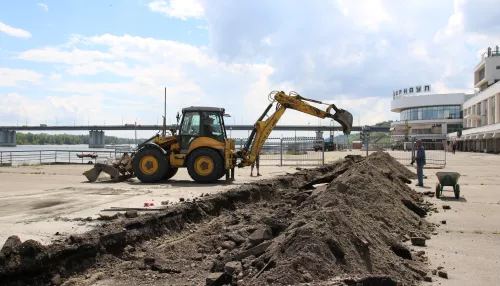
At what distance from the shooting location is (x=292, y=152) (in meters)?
29.3

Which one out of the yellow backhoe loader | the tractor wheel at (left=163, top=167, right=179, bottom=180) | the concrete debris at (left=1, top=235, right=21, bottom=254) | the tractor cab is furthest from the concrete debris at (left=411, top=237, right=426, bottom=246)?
the tractor wheel at (left=163, top=167, right=179, bottom=180)

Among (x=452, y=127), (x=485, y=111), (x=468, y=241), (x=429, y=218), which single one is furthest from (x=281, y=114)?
(x=452, y=127)

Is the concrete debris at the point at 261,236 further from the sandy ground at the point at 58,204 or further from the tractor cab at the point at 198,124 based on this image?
the tractor cab at the point at 198,124

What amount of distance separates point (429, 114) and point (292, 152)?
84.7 metres

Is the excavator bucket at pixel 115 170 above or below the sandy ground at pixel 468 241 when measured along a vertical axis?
above

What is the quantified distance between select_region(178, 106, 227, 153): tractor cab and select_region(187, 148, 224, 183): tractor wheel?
0.60 metres

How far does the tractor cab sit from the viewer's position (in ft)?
55.8

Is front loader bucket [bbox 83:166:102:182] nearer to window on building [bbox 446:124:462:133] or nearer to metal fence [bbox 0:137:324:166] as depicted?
metal fence [bbox 0:137:324:166]

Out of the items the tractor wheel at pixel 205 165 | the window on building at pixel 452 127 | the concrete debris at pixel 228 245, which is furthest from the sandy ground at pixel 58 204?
the window on building at pixel 452 127

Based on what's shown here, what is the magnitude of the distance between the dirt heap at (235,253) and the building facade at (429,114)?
93.0 metres

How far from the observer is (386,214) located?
8.40 metres

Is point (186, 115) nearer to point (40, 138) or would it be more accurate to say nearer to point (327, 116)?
point (327, 116)

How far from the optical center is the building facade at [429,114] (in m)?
98.7

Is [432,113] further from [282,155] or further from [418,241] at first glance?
[418,241]
